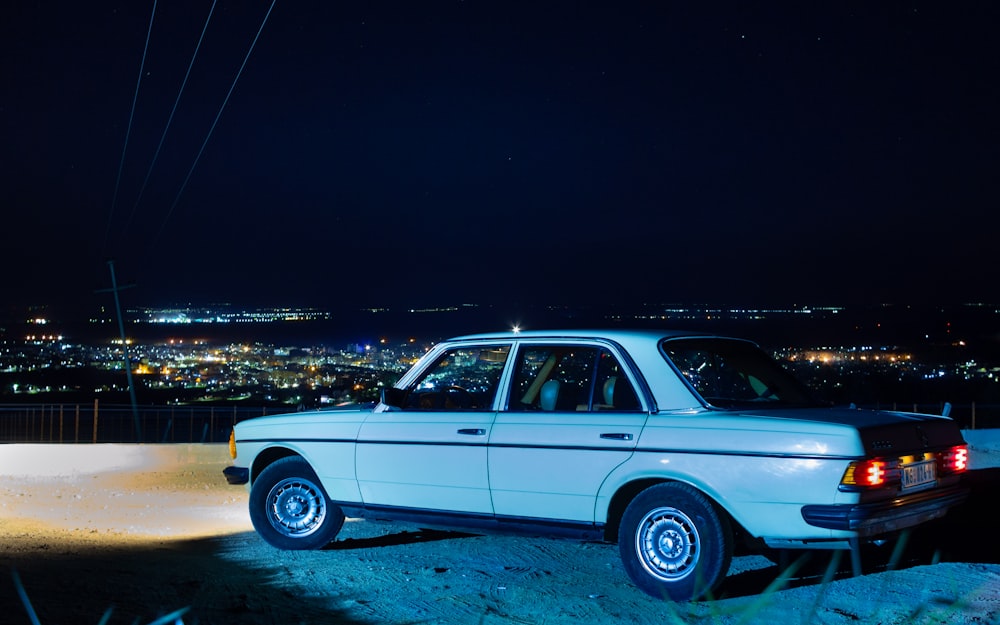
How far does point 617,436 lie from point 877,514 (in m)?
1.57

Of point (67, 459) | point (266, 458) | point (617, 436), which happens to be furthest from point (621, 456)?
point (67, 459)

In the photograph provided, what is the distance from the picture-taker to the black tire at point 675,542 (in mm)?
5957

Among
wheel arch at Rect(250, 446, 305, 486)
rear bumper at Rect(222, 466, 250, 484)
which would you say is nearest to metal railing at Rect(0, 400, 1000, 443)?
rear bumper at Rect(222, 466, 250, 484)

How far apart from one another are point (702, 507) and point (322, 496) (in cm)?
325

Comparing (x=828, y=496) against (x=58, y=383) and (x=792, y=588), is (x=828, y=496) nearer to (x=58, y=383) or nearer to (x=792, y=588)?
(x=792, y=588)

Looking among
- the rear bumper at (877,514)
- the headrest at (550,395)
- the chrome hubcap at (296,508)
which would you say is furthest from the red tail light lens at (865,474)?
the chrome hubcap at (296,508)

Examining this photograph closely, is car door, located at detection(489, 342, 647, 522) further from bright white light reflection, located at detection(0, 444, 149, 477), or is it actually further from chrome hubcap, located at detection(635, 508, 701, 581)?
bright white light reflection, located at detection(0, 444, 149, 477)

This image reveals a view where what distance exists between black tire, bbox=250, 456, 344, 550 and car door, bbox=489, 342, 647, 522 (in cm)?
172

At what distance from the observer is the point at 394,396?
24.5ft

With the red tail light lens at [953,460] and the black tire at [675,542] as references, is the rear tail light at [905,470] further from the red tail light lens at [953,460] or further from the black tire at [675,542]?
the black tire at [675,542]

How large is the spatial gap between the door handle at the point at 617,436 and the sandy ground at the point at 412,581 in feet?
3.19

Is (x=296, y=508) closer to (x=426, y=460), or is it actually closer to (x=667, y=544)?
(x=426, y=460)

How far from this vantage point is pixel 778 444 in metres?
Answer: 5.79

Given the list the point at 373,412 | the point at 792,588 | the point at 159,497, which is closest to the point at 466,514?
the point at 373,412
